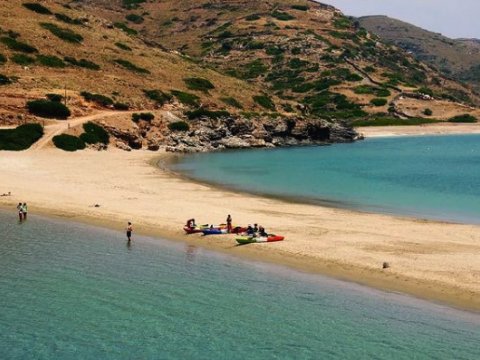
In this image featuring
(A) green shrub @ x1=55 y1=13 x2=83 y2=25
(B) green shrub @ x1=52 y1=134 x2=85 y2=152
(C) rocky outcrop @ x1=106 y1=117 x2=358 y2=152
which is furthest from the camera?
(A) green shrub @ x1=55 y1=13 x2=83 y2=25

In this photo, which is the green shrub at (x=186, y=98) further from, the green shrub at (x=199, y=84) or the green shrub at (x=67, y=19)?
the green shrub at (x=67, y=19)

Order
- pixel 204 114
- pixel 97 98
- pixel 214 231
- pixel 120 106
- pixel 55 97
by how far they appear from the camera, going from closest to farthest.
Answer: pixel 214 231, pixel 55 97, pixel 97 98, pixel 120 106, pixel 204 114

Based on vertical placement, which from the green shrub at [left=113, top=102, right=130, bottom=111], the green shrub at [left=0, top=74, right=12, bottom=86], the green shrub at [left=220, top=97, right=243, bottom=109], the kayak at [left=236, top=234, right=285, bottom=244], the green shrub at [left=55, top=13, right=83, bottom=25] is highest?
the green shrub at [left=55, top=13, right=83, bottom=25]

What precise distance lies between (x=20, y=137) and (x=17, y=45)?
3836 cm

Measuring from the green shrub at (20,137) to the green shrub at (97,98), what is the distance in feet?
58.1

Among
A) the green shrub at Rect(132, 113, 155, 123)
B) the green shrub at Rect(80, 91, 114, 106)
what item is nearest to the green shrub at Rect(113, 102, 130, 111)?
the green shrub at Rect(80, 91, 114, 106)

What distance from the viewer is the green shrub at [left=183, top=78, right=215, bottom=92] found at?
111m

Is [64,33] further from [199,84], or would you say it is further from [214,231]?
[214,231]

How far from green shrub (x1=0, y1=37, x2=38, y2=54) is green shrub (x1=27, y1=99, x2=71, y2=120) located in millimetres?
23758

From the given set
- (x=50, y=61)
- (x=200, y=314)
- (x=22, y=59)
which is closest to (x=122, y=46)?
(x=50, y=61)

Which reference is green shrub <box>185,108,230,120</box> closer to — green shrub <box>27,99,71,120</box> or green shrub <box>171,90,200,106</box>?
green shrub <box>171,90,200,106</box>

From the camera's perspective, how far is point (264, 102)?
388 ft

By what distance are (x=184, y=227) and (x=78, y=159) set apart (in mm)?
33551

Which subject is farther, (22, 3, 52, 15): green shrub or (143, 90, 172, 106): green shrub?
(22, 3, 52, 15): green shrub
